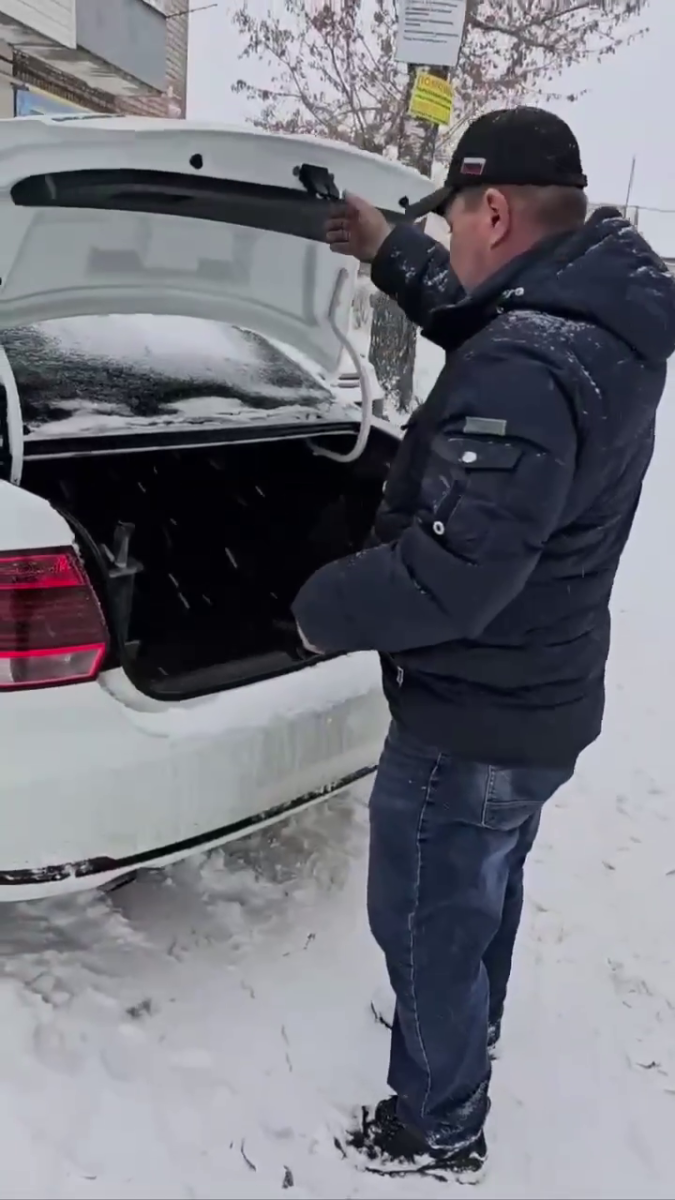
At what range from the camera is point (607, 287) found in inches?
60.6

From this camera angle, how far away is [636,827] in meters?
3.47

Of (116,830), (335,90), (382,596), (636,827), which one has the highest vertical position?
(335,90)

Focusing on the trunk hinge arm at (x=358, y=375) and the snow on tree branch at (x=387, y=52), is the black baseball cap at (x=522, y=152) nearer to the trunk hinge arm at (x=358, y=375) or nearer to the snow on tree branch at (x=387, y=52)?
the trunk hinge arm at (x=358, y=375)

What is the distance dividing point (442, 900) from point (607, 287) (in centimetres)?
109

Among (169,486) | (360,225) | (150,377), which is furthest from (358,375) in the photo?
(360,225)

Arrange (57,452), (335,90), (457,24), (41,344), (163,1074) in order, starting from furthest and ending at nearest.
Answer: (335,90) → (457,24) → (41,344) → (57,452) → (163,1074)

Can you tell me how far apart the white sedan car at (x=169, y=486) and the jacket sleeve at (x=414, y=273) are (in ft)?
0.75

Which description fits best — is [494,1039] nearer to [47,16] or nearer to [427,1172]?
[427,1172]

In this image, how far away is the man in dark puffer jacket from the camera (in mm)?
1508

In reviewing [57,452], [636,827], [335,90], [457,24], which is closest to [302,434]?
[57,452]

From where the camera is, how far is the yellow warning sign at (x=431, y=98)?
5383 millimetres

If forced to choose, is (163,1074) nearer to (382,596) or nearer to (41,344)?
(382,596)

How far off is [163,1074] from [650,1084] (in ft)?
3.66

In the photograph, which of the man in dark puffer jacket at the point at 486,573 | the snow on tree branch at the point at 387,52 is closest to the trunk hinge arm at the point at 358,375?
the man in dark puffer jacket at the point at 486,573
